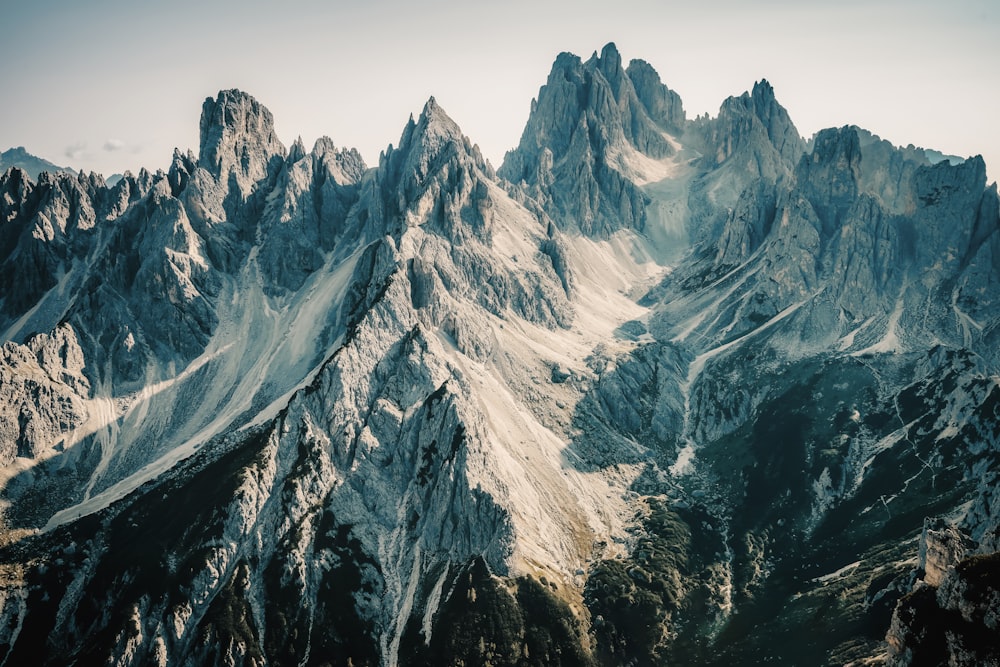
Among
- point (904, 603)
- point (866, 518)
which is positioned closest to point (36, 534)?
point (904, 603)

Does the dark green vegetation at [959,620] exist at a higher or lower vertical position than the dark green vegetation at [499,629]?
lower

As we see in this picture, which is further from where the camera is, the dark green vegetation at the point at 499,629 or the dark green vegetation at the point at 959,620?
the dark green vegetation at the point at 499,629

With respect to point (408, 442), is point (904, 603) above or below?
below

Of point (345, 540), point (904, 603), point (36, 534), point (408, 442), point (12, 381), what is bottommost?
point (904, 603)

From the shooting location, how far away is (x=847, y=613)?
452 ft

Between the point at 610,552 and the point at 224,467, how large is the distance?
107 metres

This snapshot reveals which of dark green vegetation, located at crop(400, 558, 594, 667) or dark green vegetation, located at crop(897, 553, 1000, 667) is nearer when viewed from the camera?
dark green vegetation, located at crop(897, 553, 1000, 667)

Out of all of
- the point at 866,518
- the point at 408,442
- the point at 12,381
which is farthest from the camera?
the point at 12,381

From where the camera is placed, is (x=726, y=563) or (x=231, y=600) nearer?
(x=231, y=600)

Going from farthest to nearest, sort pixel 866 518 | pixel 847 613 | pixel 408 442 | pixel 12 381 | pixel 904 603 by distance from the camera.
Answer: pixel 12 381
pixel 408 442
pixel 866 518
pixel 847 613
pixel 904 603

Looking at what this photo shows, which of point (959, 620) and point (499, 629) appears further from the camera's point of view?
point (499, 629)

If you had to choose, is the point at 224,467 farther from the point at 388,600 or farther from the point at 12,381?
the point at 12,381

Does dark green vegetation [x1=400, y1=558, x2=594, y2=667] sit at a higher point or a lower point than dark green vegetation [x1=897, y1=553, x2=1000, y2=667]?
higher

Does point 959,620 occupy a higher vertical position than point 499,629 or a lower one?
lower
